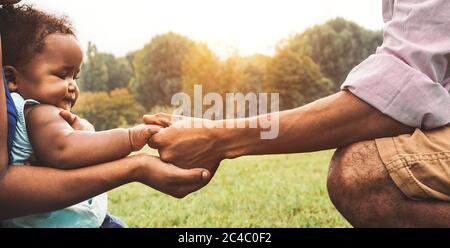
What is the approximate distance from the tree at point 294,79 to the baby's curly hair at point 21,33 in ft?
8.94

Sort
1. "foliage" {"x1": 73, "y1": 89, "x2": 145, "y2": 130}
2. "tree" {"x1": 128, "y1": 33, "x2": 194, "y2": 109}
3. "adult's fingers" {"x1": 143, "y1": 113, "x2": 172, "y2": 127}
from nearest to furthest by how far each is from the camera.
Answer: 1. "adult's fingers" {"x1": 143, "y1": 113, "x2": 172, "y2": 127}
2. "foliage" {"x1": 73, "y1": 89, "x2": 145, "y2": 130}
3. "tree" {"x1": 128, "y1": 33, "x2": 194, "y2": 109}

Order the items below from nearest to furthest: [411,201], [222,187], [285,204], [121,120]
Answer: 1. [411,201]
2. [285,204]
3. [121,120]
4. [222,187]

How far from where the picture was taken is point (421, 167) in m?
1.65

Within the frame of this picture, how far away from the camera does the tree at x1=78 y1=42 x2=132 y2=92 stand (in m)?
4.43

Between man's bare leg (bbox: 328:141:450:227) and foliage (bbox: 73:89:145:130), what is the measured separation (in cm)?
228

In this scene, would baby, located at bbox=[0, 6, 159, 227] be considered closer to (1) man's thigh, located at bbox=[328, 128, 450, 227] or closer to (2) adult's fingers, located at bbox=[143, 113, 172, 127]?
(2) adult's fingers, located at bbox=[143, 113, 172, 127]

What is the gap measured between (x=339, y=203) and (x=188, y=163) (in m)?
0.44


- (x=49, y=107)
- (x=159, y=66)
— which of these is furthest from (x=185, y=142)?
(x=159, y=66)

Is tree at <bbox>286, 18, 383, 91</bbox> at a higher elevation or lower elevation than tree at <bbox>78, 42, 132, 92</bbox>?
higher

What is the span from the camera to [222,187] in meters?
4.45

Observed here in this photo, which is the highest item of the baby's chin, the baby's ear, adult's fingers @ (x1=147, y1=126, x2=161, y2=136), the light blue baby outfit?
the baby's ear

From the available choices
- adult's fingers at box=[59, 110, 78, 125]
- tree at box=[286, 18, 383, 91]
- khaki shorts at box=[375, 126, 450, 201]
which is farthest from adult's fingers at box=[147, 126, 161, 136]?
tree at box=[286, 18, 383, 91]
